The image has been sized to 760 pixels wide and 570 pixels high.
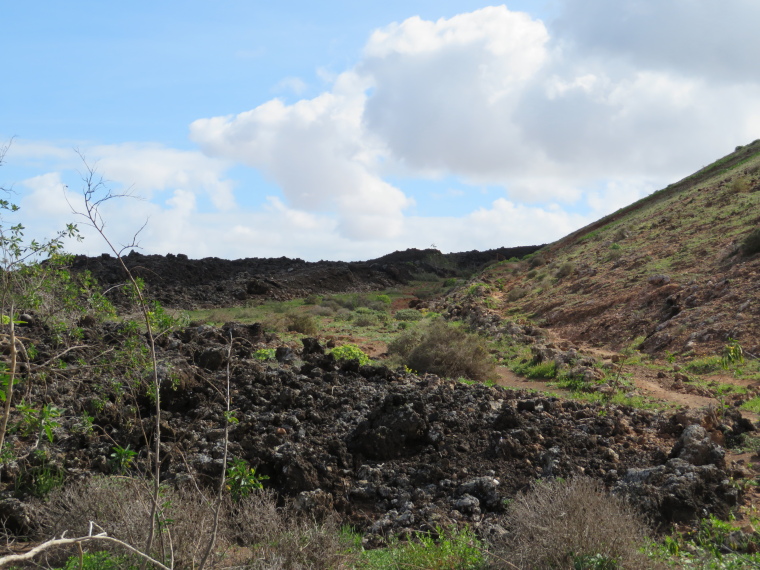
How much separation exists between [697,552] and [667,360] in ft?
30.3

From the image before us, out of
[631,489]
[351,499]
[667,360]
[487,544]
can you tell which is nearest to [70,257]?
[351,499]

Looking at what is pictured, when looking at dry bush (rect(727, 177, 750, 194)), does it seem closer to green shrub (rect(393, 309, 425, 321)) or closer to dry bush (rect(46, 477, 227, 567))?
green shrub (rect(393, 309, 425, 321))

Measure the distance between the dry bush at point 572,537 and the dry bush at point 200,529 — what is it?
3.80ft

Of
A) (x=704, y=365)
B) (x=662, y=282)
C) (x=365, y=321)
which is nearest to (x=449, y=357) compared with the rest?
(x=704, y=365)

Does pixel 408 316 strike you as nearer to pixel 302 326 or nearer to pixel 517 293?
pixel 517 293

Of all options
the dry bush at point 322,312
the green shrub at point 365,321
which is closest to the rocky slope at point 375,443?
the green shrub at point 365,321

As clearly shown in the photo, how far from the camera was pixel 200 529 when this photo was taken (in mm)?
4164

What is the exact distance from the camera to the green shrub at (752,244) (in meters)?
16.6

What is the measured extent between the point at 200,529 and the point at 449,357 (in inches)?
337

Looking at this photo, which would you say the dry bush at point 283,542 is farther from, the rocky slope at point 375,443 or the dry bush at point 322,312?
the dry bush at point 322,312

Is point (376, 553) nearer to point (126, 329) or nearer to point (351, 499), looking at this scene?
point (351, 499)

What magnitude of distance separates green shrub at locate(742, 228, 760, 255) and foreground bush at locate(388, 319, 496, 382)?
7960mm

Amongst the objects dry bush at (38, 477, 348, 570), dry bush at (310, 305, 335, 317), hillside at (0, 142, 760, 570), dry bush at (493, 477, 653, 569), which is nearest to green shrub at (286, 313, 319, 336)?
hillside at (0, 142, 760, 570)

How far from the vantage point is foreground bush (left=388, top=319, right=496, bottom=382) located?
12.3 meters
